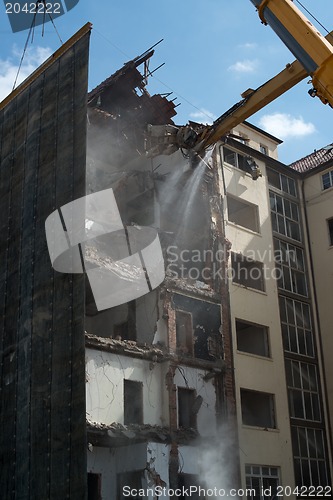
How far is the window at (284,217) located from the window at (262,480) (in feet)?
33.9

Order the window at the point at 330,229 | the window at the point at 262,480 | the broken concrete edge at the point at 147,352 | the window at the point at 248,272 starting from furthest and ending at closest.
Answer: the window at the point at 330,229, the window at the point at 248,272, the window at the point at 262,480, the broken concrete edge at the point at 147,352

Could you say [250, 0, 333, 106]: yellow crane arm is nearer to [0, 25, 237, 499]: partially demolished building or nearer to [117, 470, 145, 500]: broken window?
[0, 25, 237, 499]: partially demolished building

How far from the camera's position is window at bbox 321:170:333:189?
2955 cm

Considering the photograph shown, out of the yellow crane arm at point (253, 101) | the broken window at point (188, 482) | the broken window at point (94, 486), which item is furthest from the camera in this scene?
the yellow crane arm at point (253, 101)

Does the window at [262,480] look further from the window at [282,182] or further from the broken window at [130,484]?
the window at [282,182]

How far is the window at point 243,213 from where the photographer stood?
2758cm

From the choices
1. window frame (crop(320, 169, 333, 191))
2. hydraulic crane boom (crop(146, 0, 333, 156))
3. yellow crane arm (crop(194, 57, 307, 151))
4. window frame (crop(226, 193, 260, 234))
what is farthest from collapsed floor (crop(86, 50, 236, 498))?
window frame (crop(320, 169, 333, 191))

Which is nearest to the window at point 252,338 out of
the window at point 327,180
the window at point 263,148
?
the window at point 327,180

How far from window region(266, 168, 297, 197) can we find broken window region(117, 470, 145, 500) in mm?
15184

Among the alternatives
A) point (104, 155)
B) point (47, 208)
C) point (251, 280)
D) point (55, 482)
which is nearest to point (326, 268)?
point (251, 280)

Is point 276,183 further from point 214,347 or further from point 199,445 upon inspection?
point 199,445

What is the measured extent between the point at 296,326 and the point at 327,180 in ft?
24.3

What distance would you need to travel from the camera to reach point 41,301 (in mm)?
11570

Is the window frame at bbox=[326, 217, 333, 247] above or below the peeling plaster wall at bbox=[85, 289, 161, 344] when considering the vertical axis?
above
